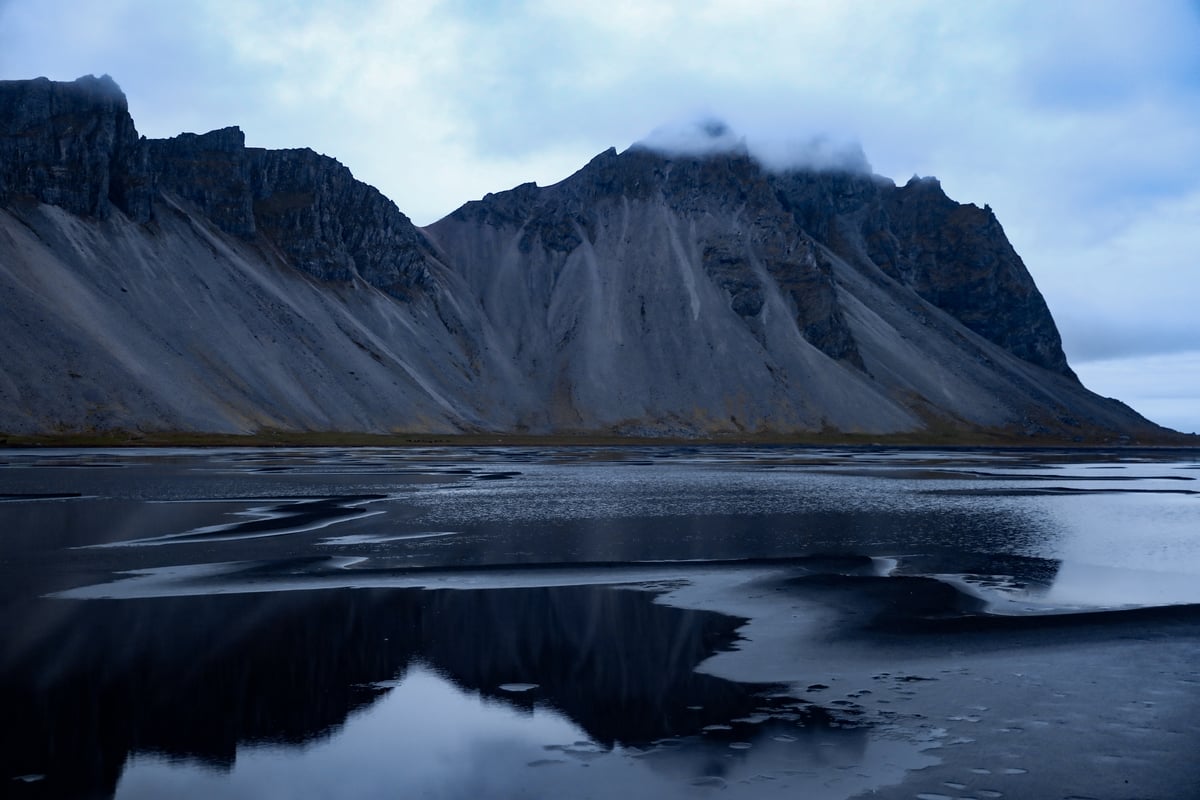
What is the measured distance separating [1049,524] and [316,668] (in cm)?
2974

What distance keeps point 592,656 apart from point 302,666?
15.0 ft

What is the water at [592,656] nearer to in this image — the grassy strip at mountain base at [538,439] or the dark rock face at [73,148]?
the grassy strip at mountain base at [538,439]

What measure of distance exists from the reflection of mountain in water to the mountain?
3115 inches

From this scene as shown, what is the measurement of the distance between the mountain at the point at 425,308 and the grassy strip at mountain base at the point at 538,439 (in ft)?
5.47

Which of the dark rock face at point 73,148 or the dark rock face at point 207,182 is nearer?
the dark rock face at point 73,148

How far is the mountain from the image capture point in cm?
10281

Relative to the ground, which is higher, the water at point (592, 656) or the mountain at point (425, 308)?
the mountain at point (425, 308)

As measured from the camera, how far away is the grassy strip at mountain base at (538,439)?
87.3 m

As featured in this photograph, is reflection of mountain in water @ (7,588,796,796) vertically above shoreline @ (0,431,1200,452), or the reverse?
shoreline @ (0,431,1200,452)

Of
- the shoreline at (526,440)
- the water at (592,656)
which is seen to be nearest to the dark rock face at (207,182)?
the shoreline at (526,440)

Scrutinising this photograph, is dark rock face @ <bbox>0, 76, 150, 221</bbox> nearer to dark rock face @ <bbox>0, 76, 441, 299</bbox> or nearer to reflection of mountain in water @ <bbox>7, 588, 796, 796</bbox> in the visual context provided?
dark rock face @ <bbox>0, 76, 441, 299</bbox>

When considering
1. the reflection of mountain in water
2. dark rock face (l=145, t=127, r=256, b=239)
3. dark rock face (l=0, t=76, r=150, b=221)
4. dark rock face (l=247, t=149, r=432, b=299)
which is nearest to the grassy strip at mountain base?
dark rock face (l=247, t=149, r=432, b=299)

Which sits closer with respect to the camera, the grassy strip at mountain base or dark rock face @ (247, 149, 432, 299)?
the grassy strip at mountain base

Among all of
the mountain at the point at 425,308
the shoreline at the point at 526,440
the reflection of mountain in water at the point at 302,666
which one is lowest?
the reflection of mountain in water at the point at 302,666
